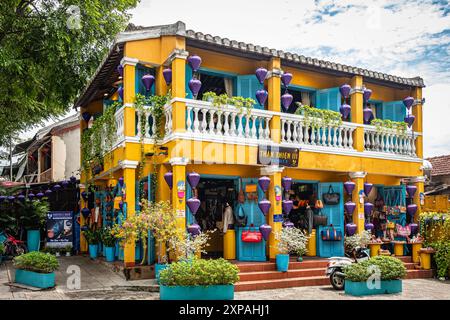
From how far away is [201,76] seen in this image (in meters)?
13.3

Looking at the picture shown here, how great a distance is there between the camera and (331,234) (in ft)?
44.7

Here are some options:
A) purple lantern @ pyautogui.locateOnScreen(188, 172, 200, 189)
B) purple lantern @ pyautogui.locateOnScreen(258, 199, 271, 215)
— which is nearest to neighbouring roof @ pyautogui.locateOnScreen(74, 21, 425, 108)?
purple lantern @ pyautogui.locateOnScreen(188, 172, 200, 189)

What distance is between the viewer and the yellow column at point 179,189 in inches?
431

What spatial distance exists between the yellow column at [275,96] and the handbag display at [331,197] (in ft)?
8.57

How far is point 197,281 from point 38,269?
3956mm

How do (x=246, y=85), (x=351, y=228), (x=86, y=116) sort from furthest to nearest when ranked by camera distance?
(x=86, y=116), (x=351, y=228), (x=246, y=85)

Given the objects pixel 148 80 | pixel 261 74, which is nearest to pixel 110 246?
pixel 148 80

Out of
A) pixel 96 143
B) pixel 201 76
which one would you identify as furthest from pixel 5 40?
pixel 201 76

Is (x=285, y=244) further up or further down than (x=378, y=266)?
further up

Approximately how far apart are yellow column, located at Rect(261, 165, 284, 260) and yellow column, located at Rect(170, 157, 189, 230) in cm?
249

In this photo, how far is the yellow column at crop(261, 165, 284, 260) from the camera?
40.1 feet

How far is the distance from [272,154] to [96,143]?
18.7 feet

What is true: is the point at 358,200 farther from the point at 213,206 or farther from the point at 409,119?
the point at 213,206
